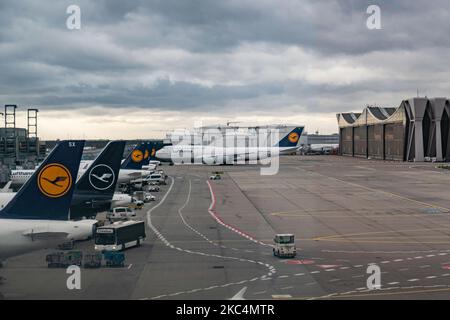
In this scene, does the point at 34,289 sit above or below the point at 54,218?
below

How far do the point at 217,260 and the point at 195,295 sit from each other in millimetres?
10454

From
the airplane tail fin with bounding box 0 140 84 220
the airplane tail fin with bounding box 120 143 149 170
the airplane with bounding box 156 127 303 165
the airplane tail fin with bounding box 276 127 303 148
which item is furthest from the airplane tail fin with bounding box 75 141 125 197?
the airplane tail fin with bounding box 276 127 303 148

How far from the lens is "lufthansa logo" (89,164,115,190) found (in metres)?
48.2

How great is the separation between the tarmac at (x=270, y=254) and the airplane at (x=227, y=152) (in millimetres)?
88906

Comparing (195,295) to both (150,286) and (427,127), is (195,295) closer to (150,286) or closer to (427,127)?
(150,286)

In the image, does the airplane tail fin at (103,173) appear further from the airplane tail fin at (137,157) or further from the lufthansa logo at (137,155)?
the lufthansa logo at (137,155)

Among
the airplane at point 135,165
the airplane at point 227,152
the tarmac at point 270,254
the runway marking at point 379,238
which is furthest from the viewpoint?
the airplane at point 227,152

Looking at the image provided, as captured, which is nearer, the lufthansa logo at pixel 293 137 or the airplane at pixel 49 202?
the airplane at pixel 49 202

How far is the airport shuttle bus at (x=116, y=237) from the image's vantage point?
146 ft

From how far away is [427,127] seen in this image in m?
197

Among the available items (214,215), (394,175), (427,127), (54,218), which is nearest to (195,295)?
(54,218)

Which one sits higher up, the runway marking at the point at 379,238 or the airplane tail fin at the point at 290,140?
the airplane tail fin at the point at 290,140

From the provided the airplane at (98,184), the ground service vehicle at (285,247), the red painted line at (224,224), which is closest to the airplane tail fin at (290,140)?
the red painted line at (224,224)

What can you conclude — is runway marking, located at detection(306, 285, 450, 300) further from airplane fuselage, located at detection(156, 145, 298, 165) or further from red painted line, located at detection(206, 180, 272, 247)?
airplane fuselage, located at detection(156, 145, 298, 165)
